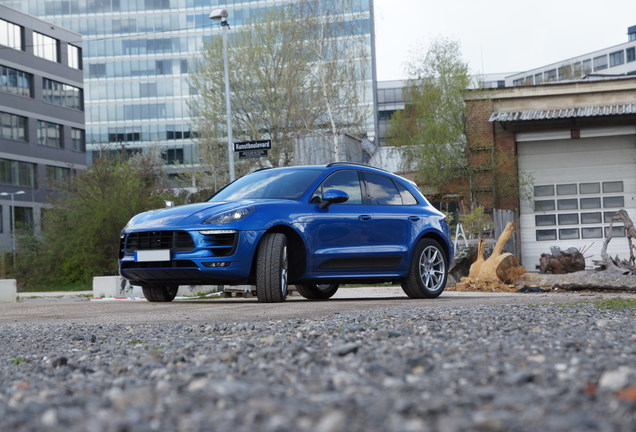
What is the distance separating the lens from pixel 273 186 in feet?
34.6

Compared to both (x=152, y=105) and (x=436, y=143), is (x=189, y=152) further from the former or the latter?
(x=436, y=143)

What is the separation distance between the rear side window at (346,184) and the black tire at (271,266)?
1.05m

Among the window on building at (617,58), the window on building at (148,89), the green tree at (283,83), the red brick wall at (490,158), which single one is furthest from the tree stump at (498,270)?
the window on building at (617,58)

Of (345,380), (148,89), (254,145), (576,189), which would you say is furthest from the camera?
(148,89)

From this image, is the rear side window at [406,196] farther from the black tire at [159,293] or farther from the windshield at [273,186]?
the black tire at [159,293]

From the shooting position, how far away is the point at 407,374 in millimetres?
3299

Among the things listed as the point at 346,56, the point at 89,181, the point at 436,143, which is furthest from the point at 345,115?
the point at 89,181

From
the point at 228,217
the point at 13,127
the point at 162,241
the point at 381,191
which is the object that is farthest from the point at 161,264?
the point at 13,127

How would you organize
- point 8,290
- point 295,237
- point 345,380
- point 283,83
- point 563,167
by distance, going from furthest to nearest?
point 283,83 < point 563,167 < point 8,290 < point 295,237 < point 345,380

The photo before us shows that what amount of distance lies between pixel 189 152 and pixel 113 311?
86003mm

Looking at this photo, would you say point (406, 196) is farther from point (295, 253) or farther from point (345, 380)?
point (345, 380)

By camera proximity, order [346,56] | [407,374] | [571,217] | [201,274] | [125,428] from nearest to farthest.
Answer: [125,428], [407,374], [201,274], [571,217], [346,56]

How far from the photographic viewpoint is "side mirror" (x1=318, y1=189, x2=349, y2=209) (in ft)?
33.4

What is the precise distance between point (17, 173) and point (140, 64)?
35091 millimetres
